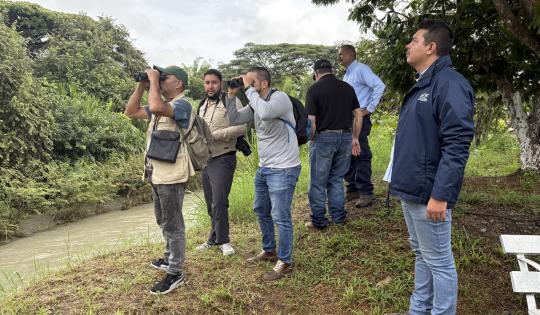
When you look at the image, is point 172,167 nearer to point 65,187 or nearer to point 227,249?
point 227,249

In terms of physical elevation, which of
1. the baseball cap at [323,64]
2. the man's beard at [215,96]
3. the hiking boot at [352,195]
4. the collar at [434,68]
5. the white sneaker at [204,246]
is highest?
the baseball cap at [323,64]

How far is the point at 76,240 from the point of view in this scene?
318 inches

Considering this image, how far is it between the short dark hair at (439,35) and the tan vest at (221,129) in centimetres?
197

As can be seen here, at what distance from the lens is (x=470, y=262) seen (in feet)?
12.3

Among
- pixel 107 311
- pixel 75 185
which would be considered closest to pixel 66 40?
pixel 75 185

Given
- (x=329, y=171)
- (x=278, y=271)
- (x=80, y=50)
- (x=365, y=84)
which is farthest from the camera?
(x=80, y=50)

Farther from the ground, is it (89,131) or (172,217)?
(89,131)

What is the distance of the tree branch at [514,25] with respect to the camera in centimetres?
393

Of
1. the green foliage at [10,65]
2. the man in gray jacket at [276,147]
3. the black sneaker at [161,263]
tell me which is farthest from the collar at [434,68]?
the green foliage at [10,65]

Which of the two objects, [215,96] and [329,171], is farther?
[329,171]

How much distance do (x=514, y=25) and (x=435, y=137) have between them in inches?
90.6

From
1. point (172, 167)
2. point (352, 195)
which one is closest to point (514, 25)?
point (352, 195)

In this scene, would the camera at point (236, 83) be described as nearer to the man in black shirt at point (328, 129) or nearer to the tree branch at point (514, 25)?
the man in black shirt at point (328, 129)

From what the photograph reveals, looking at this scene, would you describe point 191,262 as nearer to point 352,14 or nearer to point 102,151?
point 352,14
